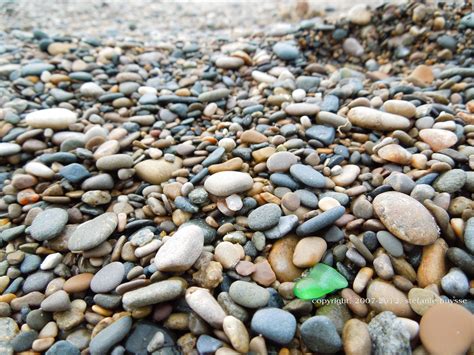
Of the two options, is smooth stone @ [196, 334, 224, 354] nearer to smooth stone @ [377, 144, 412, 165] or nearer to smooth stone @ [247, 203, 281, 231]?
smooth stone @ [247, 203, 281, 231]

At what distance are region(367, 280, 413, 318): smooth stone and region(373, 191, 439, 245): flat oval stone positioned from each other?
0.23 metres

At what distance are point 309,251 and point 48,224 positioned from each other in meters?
1.24

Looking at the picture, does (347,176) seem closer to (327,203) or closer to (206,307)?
(327,203)

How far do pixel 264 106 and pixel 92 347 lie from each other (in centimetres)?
167

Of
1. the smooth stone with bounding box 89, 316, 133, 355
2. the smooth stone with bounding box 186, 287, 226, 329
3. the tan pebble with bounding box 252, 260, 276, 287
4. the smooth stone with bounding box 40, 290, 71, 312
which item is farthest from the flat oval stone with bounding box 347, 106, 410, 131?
the smooth stone with bounding box 40, 290, 71, 312

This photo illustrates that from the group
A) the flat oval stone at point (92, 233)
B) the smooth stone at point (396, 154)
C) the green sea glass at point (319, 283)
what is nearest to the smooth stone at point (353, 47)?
the smooth stone at point (396, 154)

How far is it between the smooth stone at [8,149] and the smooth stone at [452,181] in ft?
7.55

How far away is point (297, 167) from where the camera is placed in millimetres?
1676

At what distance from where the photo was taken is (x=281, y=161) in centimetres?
171

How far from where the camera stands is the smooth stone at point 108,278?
1392mm

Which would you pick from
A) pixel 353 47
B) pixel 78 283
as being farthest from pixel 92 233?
pixel 353 47

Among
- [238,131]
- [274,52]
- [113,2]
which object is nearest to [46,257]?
[238,131]

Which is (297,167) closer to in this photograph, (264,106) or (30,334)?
(264,106)

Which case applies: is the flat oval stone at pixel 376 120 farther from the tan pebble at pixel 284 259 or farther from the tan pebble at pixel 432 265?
the tan pebble at pixel 284 259
